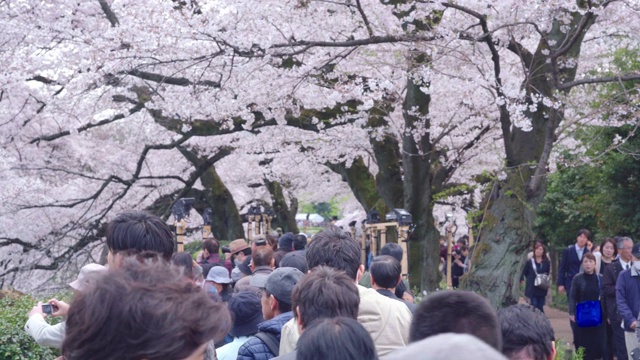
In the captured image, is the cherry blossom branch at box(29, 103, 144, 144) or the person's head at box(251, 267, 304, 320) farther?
the cherry blossom branch at box(29, 103, 144, 144)

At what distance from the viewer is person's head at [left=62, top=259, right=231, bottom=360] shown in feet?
5.65

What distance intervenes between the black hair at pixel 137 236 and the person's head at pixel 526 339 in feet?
4.48

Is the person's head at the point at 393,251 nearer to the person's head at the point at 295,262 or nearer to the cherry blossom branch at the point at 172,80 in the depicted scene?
the person's head at the point at 295,262

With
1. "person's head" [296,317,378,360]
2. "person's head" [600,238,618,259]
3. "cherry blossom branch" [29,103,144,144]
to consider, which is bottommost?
"person's head" [600,238,618,259]

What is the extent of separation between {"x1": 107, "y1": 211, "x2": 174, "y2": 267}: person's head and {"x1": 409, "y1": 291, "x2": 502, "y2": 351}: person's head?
3.57 ft

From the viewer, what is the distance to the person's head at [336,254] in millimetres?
4312

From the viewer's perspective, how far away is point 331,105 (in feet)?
33.0

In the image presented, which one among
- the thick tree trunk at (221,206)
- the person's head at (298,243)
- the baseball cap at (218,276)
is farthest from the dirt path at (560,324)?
the baseball cap at (218,276)

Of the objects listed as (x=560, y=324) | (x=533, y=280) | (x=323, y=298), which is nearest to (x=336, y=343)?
(x=323, y=298)

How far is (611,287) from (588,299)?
359 millimetres

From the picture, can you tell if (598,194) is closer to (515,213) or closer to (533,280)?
(533,280)

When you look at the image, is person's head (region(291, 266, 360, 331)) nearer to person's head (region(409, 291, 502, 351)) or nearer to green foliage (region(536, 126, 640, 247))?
person's head (region(409, 291, 502, 351))

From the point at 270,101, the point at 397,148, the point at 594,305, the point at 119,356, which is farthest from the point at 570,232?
the point at 119,356

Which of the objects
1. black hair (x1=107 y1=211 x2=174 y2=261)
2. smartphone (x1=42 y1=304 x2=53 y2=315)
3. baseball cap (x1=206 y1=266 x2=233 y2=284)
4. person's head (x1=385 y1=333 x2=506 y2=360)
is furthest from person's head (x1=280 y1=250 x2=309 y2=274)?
person's head (x1=385 y1=333 x2=506 y2=360)
